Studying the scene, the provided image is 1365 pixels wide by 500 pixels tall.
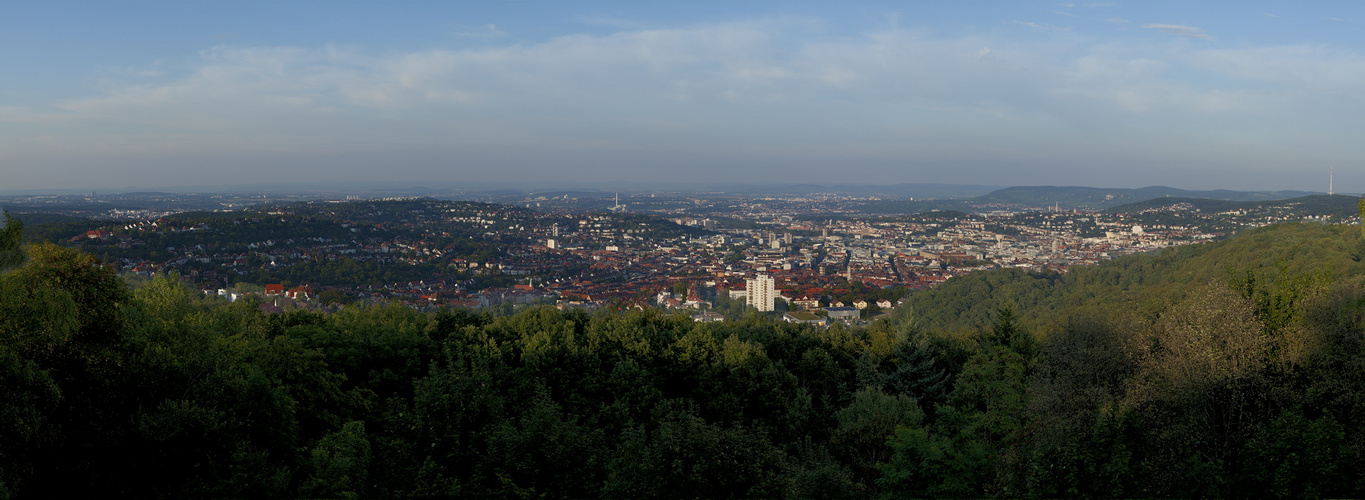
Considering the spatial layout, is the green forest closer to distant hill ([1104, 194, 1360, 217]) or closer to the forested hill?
the forested hill

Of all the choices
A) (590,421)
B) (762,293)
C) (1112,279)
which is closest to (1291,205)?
(1112,279)

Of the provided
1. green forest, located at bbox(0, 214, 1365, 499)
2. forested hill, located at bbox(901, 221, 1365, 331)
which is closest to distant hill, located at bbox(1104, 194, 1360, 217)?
forested hill, located at bbox(901, 221, 1365, 331)

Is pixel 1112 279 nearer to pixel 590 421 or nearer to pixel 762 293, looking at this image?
pixel 762 293

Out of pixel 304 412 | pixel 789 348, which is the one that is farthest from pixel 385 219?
pixel 304 412

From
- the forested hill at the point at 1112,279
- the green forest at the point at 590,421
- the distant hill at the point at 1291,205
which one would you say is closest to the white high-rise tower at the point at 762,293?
the forested hill at the point at 1112,279

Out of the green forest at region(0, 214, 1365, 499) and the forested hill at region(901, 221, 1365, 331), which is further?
the forested hill at region(901, 221, 1365, 331)

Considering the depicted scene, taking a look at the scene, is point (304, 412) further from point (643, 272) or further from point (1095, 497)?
point (643, 272)
